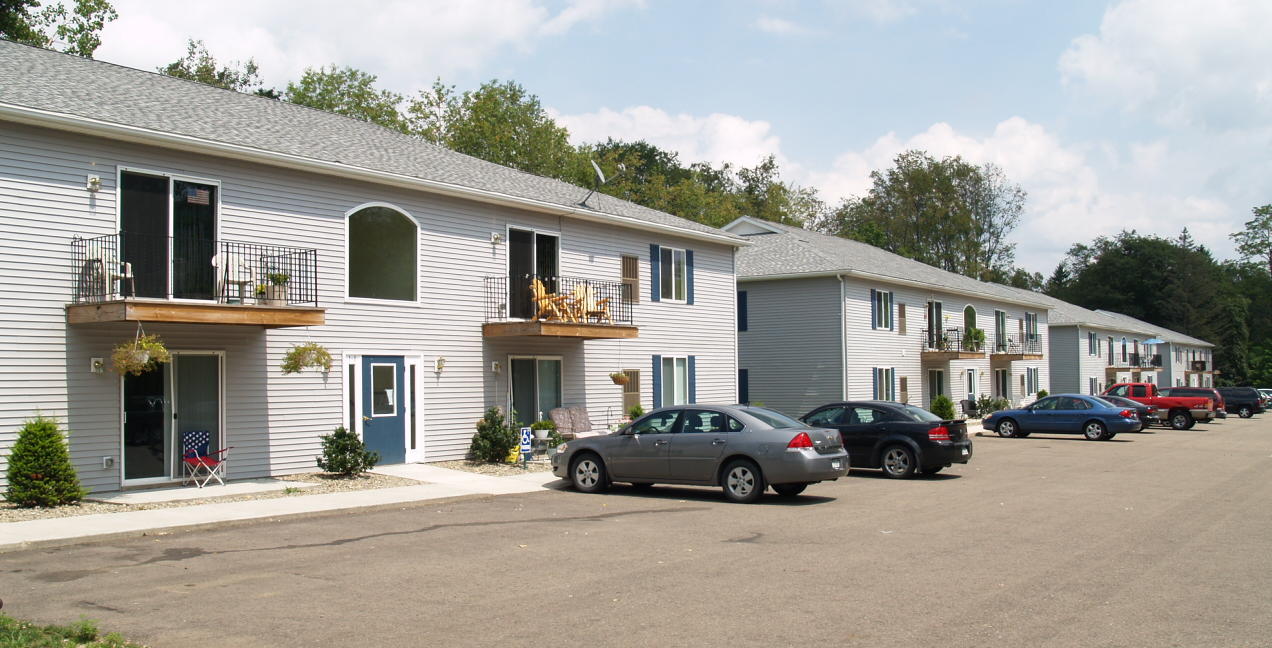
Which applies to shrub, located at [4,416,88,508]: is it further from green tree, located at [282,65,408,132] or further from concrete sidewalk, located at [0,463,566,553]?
green tree, located at [282,65,408,132]

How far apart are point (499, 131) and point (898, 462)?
32438 millimetres

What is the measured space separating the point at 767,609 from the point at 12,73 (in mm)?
14903

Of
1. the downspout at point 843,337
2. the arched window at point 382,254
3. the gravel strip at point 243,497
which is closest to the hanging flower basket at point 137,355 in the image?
the gravel strip at point 243,497

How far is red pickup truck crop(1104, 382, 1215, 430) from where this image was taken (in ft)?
A: 123

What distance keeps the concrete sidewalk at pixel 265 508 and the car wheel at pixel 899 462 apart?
6.15 metres

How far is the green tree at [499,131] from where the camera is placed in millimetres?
46688

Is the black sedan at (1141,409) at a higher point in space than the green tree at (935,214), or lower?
lower

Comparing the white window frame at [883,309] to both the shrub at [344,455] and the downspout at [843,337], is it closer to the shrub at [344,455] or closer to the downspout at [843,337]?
the downspout at [843,337]

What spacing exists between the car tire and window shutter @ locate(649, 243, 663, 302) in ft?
27.9

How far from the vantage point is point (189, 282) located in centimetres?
1538

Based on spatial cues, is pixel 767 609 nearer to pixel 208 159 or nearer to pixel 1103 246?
pixel 208 159

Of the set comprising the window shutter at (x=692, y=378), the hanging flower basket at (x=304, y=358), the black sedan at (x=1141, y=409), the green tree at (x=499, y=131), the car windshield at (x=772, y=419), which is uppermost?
the green tree at (x=499, y=131)

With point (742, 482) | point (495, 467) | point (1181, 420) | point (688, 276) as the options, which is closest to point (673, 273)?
point (688, 276)

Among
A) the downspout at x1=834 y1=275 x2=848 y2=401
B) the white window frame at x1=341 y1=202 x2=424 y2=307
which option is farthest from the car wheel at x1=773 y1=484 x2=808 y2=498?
the downspout at x1=834 y1=275 x2=848 y2=401
